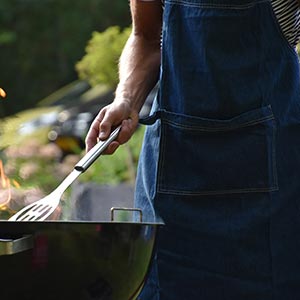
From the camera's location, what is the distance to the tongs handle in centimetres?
251

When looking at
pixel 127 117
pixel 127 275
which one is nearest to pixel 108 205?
pixel 127 117

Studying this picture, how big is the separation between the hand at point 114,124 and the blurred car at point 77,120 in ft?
30.9

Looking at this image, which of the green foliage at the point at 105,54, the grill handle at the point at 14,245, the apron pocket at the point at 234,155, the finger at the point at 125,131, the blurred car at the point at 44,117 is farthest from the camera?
the blurred car at the point at 44,117

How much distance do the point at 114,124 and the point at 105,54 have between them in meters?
5.42

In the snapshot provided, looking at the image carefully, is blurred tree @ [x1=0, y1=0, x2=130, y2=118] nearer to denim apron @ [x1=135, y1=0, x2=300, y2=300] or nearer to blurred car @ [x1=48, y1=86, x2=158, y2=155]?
blurred car @ [x1=48, y1=86, x2=158, y2=155]

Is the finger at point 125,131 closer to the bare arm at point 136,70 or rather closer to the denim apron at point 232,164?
the bare arm at point 136,70

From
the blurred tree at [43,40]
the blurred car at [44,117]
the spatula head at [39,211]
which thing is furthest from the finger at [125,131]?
the blurred tree at [43,40]

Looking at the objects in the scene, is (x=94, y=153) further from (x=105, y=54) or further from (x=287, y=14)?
(x=105, y=54)

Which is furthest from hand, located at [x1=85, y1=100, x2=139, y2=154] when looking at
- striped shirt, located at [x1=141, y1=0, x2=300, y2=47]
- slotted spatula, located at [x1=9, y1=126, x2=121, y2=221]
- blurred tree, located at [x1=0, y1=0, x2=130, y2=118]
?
blurred tree, located at [x1=0, y1=0, x2=130, y2=118]

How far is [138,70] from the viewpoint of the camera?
2912mm

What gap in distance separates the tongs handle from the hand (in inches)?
0.6

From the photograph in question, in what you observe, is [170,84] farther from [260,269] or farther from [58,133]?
[58,133]

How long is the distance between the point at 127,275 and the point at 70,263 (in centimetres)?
13

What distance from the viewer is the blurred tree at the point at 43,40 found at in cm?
2580
